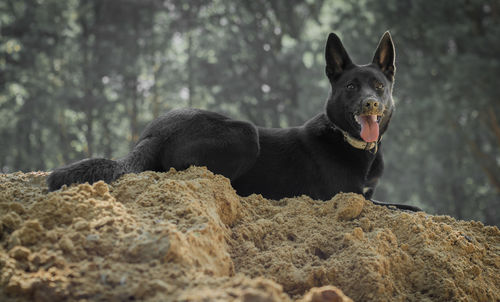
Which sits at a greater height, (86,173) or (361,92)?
(361,92)

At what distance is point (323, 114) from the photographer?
183 inches

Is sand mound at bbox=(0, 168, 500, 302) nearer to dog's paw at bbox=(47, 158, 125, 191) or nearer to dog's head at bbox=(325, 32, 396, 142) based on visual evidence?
dog's paw at bbox=(47, 158, 125, 191)

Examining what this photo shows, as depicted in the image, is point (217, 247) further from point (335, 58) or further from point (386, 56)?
point (386, 56)

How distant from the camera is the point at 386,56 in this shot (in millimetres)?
4527

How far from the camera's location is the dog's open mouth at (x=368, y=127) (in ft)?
13.0

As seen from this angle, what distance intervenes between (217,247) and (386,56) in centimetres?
314

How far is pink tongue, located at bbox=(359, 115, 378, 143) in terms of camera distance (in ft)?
13.0

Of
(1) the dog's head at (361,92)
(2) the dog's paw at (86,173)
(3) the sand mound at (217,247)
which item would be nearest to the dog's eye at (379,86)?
(1) the dog's head at (361,92)

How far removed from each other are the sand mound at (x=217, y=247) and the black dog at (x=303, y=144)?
1.79ft

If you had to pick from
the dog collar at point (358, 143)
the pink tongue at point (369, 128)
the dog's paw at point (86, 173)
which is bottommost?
the dog's paw at point (86, 173)

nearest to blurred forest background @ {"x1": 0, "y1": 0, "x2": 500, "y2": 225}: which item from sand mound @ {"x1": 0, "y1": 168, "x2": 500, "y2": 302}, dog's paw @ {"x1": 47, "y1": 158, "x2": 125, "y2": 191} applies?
sand mound @ {"x1": 0, "y1": 168, "x2": 500, "y2": 302}

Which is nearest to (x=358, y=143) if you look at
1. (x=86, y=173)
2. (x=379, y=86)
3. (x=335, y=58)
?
(x=379, y=86)

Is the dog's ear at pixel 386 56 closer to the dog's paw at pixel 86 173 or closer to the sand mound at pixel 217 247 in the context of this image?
the sand mound at pixel 217 247

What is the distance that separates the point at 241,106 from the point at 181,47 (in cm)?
566
